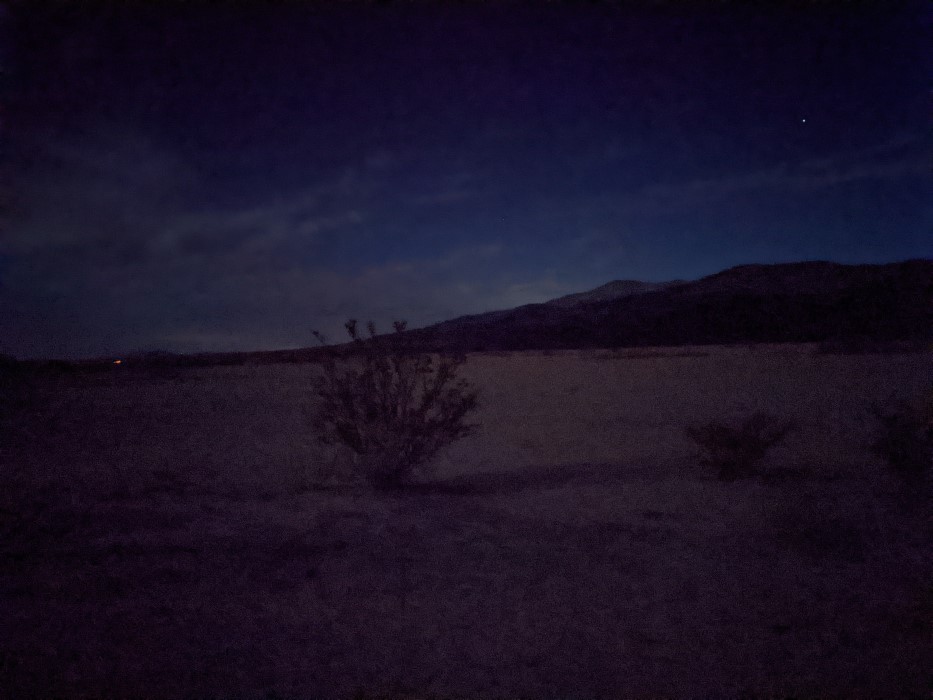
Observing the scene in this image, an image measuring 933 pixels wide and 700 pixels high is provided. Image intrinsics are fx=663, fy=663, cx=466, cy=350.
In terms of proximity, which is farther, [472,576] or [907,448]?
[907,448]

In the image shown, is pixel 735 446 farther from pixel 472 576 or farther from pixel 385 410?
pixel 472 576

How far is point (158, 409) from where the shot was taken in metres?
17.2

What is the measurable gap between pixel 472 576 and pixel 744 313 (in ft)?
193

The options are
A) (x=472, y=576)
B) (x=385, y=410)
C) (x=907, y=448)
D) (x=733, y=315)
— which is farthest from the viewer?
(x=733, y=315)

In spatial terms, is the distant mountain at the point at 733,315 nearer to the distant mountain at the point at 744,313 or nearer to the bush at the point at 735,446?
the distant mountain at the point at 744,313

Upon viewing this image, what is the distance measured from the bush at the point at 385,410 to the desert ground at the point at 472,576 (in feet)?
1.47

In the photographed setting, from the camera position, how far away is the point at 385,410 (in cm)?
852

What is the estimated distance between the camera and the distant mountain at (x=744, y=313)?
4828cm

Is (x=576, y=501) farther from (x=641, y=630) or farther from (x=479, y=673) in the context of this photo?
(x=479, y=673)

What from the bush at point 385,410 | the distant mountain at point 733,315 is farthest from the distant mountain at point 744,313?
the bush at point 385,410

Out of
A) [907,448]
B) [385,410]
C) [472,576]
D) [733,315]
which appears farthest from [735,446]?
[733,315]

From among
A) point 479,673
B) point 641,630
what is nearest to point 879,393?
point 641,630

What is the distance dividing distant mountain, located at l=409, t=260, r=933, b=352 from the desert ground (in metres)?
32.7

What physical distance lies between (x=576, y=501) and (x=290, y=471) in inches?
164
